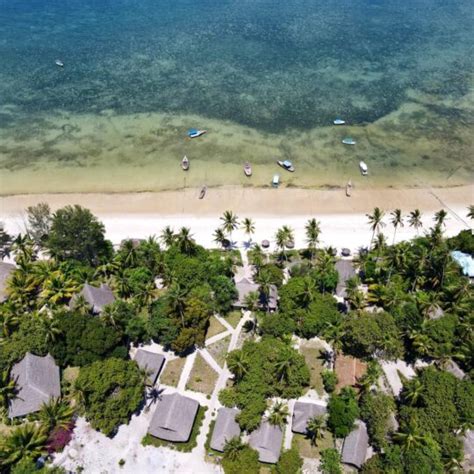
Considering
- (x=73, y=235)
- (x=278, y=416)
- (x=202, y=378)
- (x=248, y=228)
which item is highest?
(x=73, y=235)

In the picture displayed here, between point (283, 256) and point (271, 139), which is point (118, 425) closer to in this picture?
point (283, 256)

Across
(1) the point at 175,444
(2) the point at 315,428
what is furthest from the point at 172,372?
(2) the point at 315,428

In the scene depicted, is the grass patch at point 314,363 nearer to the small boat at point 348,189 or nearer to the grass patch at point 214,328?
the grass patch at point 214,328

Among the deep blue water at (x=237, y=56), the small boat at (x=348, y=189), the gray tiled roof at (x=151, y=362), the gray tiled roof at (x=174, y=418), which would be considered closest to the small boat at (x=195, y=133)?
the deep blue water at (x=237, y=56)

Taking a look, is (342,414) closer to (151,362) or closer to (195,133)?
(151,362)

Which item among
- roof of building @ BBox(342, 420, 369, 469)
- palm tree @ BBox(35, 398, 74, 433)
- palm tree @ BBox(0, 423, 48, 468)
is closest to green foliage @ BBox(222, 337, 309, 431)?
roof of building @ BBox(342, 420, 369, 469)

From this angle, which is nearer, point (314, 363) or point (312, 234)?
point (314, 363)

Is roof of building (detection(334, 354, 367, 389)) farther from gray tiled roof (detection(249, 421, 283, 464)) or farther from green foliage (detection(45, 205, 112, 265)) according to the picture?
green foliage (detection(45, 205, 112, 265))
